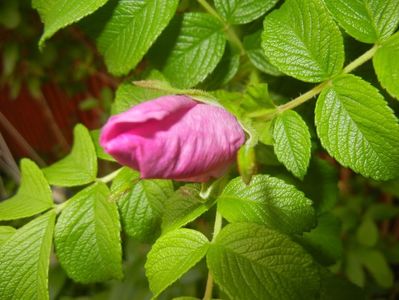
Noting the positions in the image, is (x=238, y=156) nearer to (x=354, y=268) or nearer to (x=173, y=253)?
(x=173, y=253)

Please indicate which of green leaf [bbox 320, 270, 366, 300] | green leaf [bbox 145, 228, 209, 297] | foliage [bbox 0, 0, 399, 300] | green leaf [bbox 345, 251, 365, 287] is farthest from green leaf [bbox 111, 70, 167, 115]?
green leaf [bbox 345, 251, 365, 287]

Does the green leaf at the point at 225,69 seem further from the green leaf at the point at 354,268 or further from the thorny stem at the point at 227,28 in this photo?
the green leaf at the point at 354,268

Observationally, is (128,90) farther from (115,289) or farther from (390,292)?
(390,292)

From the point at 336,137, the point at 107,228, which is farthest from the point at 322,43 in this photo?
the point at 107,228

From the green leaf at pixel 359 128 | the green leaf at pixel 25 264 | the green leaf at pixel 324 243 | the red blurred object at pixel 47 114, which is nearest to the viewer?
the green leaf at pixel 359 128

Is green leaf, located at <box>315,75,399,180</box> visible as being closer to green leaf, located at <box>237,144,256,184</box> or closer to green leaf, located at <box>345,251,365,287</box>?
green leaf, located at <box>237,144,256,184</box>

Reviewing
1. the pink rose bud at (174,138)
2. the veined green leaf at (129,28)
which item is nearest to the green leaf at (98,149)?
the veined green leaf at (129,28)
